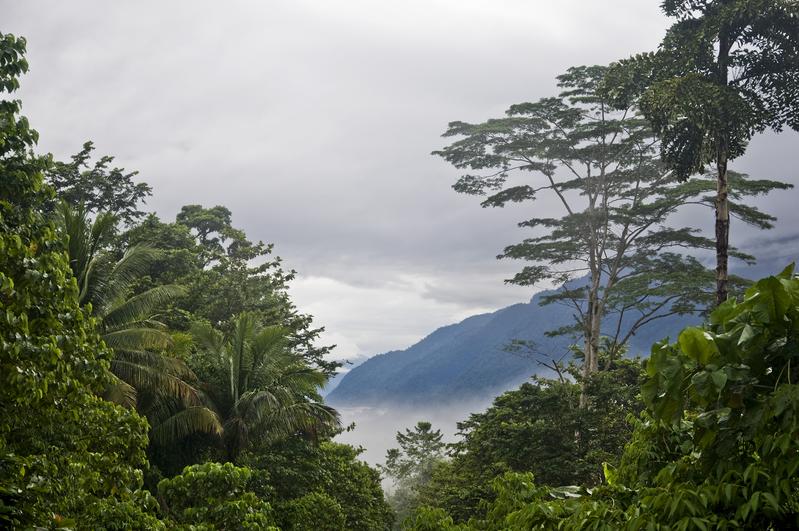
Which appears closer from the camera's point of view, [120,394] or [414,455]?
[120,394]

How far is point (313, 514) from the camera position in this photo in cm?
1600

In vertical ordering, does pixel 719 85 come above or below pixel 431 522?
above

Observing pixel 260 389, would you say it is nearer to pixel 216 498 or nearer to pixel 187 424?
pixel 187 424

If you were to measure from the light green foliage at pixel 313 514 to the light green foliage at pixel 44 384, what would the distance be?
718 cm

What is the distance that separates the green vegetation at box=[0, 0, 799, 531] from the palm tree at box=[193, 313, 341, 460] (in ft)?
0.20

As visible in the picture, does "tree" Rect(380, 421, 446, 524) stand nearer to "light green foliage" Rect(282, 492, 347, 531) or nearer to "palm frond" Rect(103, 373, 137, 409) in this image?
"light green foliage" Rect(282, 492, 347, 531)

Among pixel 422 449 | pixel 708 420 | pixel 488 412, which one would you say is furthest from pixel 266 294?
pixel 422 449

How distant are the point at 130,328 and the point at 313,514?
603 cm

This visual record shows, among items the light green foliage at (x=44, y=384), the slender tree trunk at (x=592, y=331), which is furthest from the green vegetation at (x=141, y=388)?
the slender tree trunk at (x=592, y=331)

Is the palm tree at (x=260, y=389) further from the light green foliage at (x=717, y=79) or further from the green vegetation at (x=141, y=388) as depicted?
the light green foliage at (x=717, y=79)

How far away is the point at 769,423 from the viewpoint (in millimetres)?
2770

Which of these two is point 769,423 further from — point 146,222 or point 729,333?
point 146,222

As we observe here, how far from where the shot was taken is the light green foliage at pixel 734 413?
8.78 feet

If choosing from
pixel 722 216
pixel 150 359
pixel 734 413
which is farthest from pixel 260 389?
pixel 734 413
